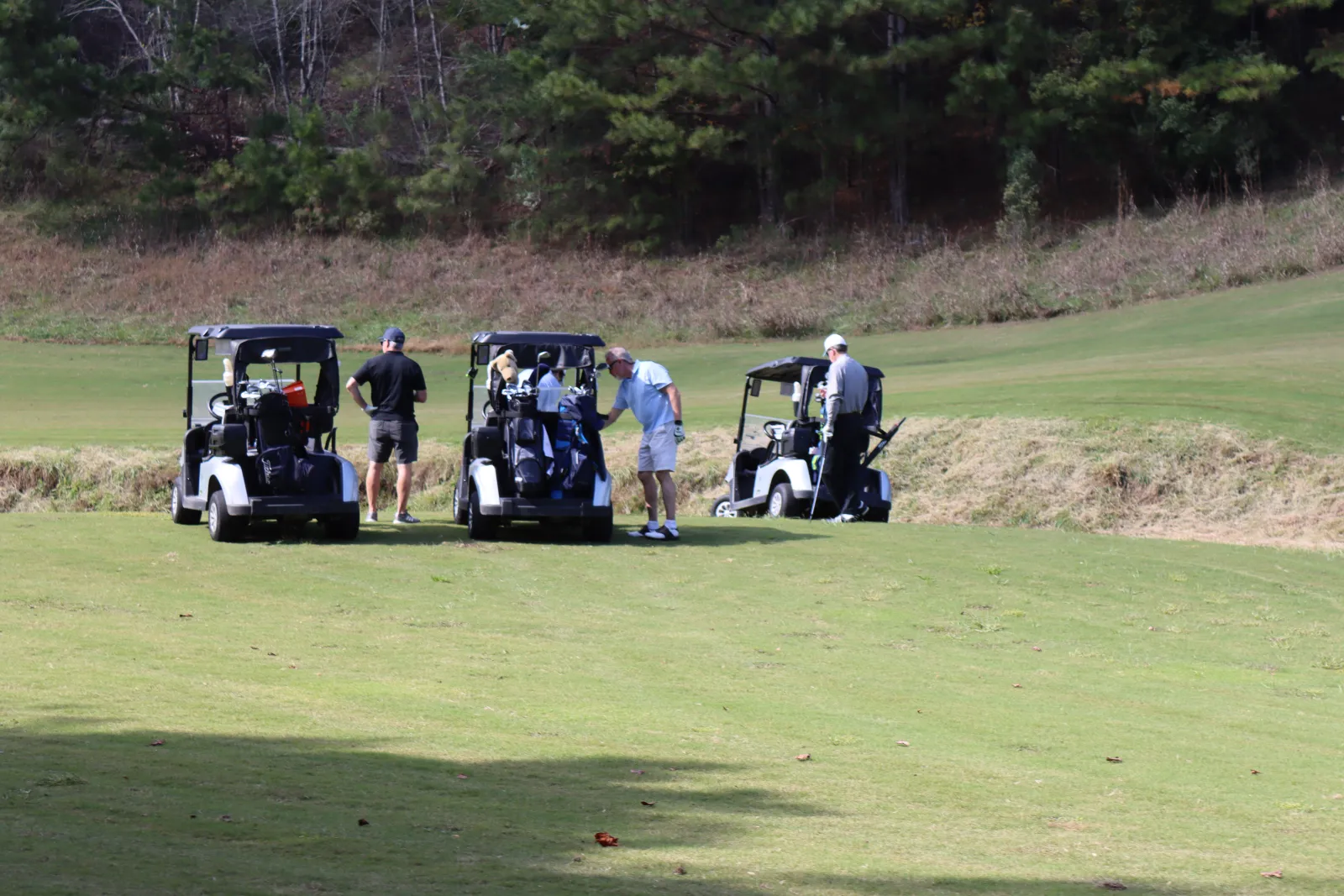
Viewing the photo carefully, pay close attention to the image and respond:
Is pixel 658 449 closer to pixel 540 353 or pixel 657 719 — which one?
pixel 540 353

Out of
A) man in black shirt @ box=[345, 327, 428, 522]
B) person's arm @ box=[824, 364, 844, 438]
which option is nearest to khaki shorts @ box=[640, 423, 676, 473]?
person's arm @ box=[824, 364, 844, 438]

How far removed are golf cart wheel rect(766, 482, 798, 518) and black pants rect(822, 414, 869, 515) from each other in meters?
0.57

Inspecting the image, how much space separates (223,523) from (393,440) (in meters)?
2.62

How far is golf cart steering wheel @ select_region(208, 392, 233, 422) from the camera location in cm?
1583

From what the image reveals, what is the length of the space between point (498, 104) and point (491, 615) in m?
50.9

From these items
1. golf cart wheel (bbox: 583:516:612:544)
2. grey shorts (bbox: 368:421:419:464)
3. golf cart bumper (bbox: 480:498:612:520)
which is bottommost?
golf cart wheel (bbox: 583:516:612:544)

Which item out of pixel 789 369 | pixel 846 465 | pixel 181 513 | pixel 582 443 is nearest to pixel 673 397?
pixel 582 443

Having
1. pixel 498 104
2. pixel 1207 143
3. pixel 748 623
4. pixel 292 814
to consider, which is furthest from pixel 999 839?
pixel 498 104

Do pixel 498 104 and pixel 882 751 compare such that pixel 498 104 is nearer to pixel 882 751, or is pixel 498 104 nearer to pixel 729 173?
pixel 729 173

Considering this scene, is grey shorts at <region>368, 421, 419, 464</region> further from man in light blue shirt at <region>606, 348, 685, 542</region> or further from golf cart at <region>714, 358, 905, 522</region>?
golf cart at <region>714, 358, 905, 522</region>

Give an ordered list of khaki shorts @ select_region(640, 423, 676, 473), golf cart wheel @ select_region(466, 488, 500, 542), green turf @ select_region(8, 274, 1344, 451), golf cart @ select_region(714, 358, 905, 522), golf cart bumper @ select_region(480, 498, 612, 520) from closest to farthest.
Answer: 1. golf cart bumper @ select_region(480, 498, 612, 520)
2. golf cart wheel @ select_region(466, 488, 500, 542)
3. khaki shorts @ select_region(640, 423, 676, 473)
4. golf cart @ select_region(714, 358, 905, 522)
5. green turf @ select_region(8, 274, 1344, 451)

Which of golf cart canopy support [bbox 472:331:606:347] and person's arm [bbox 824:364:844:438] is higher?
golf cart canopy support [bbox 472:331:606:347]

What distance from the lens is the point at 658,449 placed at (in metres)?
15.8

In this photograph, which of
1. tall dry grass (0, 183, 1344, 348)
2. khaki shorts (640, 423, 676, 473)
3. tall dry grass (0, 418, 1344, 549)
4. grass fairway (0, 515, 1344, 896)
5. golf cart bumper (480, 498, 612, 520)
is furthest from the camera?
tall dry grass (0, 183, 1344, 348)
